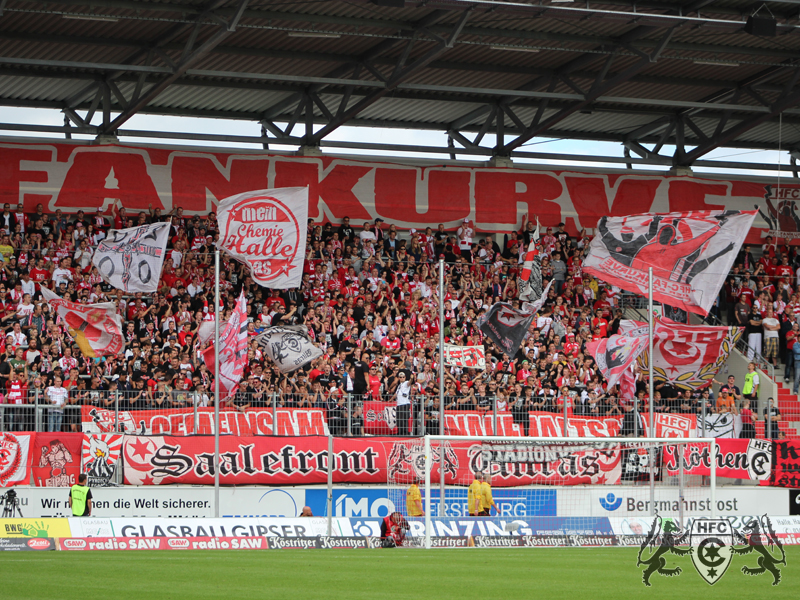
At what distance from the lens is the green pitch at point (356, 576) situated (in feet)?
39.7

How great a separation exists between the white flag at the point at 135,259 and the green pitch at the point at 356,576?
11303mm

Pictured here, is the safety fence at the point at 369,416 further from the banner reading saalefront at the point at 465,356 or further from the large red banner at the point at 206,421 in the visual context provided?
the banner reading saalefront at the point at 465,356

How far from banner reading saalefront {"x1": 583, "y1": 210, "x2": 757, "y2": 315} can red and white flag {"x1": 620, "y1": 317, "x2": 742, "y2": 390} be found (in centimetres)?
115

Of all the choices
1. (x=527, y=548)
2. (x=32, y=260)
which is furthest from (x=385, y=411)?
(x=32, y=260)

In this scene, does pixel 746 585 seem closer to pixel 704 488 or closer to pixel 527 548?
pixel 527 548

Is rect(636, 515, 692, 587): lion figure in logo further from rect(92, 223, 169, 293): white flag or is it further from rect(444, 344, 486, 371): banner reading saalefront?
rect(92, 223, 169, 293): white flag

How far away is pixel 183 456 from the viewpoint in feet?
75.3

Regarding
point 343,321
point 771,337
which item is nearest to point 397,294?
point 343,321

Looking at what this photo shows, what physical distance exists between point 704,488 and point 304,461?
8.52m

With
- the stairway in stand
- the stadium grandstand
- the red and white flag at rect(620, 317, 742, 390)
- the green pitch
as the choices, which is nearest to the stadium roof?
the stadium grandstand

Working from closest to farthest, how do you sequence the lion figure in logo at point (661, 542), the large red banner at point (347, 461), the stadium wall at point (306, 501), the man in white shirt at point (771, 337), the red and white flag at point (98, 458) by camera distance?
the lion figure in logo at point (661, 542) < the stadium wall at point (306, 501) < the red and white flag at point (98, 458) < the large red banner at point (347, 461) < the man in white shirt at point (771, 337)

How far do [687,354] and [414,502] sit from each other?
30.0 feet

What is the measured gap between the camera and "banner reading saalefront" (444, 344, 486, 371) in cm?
2636

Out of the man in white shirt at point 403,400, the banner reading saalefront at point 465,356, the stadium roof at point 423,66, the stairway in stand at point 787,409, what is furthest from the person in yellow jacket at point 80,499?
the stairway in stand at point 787,409
